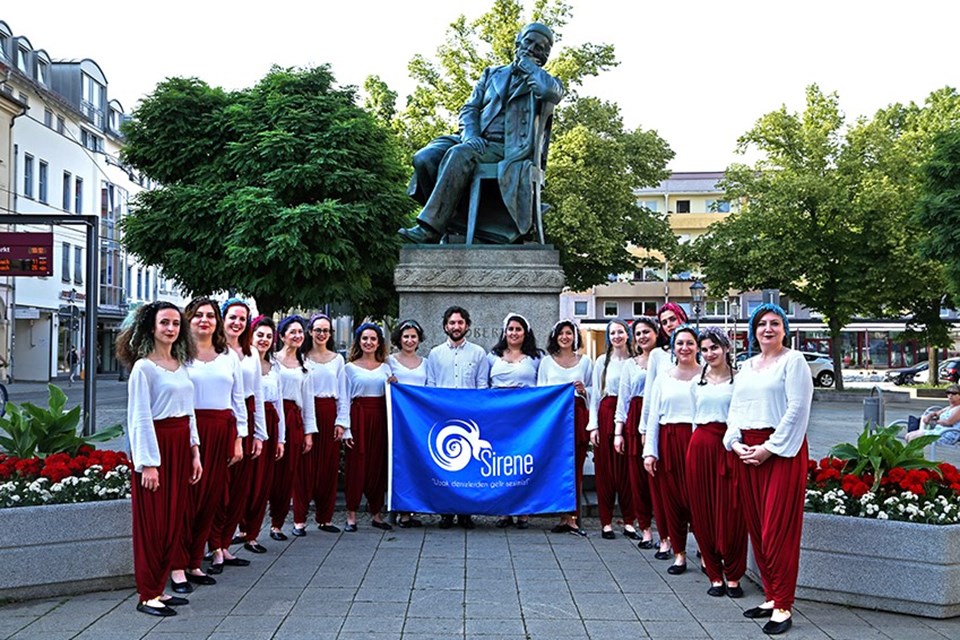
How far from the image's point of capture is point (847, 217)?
3212 cm

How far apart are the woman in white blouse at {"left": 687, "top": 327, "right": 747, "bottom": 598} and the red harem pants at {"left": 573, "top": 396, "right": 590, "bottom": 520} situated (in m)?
2.08

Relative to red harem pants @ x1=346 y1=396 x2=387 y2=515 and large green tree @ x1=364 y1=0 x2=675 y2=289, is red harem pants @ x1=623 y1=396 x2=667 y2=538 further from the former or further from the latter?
large green tree @ x1=364 y1=0 x2=675 y2=289

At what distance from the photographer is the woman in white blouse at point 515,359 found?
354 inches

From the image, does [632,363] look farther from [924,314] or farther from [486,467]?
[924,314]

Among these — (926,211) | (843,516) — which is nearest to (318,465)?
(843,516)

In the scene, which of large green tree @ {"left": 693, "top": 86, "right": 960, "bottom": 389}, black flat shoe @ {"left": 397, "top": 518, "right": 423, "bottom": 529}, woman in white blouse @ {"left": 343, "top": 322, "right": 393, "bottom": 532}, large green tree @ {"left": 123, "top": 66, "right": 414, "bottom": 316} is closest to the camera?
woman in white blouse @ {"left": 343, "top": 322, "right": 393, "bottom": 532}

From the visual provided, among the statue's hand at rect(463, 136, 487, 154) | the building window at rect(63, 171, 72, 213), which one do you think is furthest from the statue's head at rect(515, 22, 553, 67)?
the building window at rect(63, 171, 72, 213)

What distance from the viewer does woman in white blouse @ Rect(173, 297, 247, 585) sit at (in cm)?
670

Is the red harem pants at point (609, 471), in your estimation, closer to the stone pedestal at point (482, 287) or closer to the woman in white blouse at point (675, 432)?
the woman in white blouse at point (675, 432)

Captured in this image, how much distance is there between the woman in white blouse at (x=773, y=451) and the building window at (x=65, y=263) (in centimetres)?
4600

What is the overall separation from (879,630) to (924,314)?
97.3 feet

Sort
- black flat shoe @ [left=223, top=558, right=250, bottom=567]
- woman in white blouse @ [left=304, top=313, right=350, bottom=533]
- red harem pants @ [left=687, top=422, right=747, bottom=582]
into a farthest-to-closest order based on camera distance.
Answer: woman in white blouse @ [left=304, top=313, right=350, bottom=533], black flat shoe @ [left=223, top=558, right=250, bottom=567], red harem pants @ [left=687, top=422, right=747, bottom=582]

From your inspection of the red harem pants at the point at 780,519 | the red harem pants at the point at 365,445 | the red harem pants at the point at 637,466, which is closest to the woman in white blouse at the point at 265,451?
the red harem pants at the point at 365,445

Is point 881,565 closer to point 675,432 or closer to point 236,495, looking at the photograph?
point 675,432
